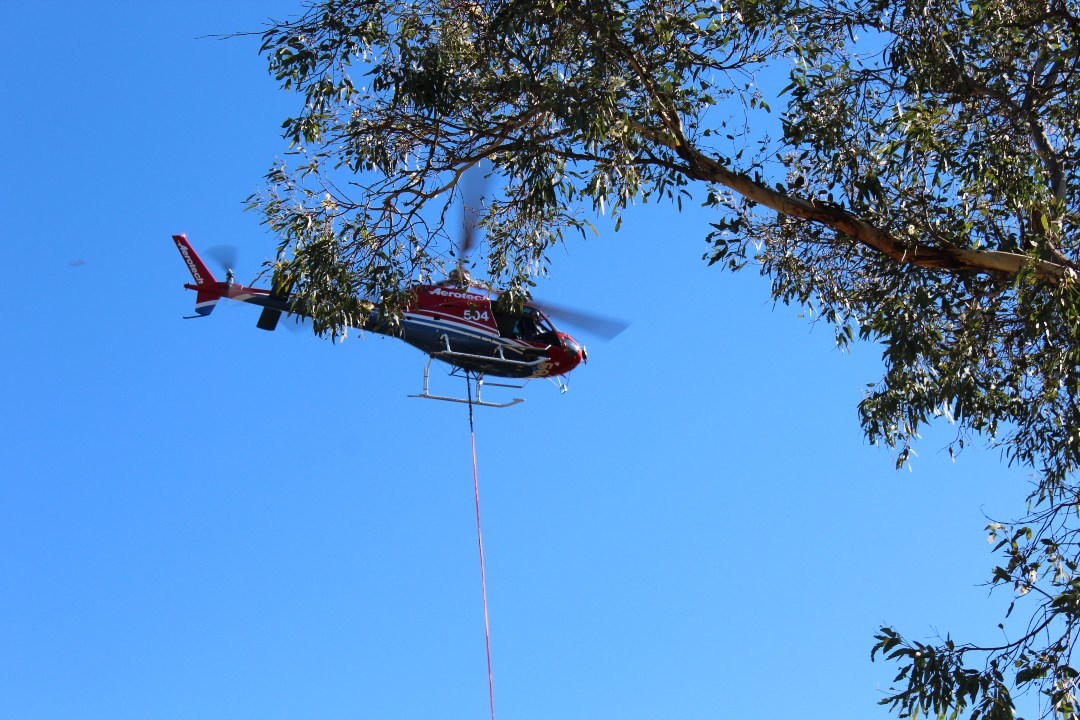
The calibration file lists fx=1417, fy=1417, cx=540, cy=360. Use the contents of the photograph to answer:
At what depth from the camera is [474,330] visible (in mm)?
12969

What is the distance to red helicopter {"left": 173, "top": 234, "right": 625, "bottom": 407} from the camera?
12820 mm

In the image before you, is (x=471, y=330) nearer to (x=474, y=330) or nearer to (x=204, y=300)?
(x=474, y=330)

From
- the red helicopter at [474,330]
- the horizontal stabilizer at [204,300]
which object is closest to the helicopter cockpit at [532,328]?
the red helicopter at [474,330]

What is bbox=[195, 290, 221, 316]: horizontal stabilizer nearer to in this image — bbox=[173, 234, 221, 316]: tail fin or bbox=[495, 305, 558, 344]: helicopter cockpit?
bbox=[173, 234, 221, 316]: tail fin

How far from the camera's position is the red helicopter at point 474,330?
505 inches

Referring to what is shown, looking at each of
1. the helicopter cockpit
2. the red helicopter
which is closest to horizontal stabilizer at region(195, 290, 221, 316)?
the red helicopter

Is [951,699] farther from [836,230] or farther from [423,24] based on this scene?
[423,24]

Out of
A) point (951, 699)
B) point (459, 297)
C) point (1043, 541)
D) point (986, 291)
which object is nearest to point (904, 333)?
point (986, 291)

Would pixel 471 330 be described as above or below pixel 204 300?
below

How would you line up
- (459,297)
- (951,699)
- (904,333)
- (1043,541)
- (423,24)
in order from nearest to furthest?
1. (951,699)
2. (1043,541)
3. (904,333)
4. (423,24)
5. (459,297)

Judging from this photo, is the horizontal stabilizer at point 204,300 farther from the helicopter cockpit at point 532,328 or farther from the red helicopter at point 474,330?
the helicopter cockpit at point 532,328

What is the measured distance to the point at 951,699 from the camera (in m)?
6.14

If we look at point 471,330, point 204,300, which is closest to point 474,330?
point 471,330

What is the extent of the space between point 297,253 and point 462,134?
45.5 inches
